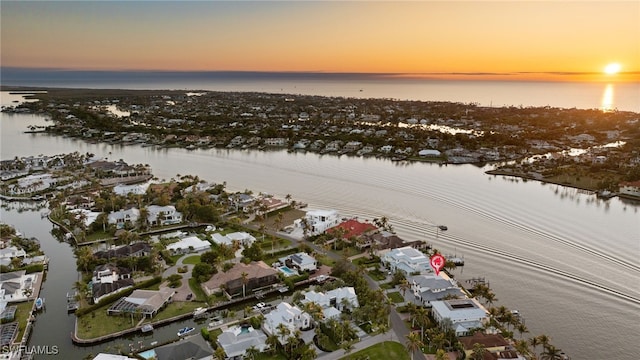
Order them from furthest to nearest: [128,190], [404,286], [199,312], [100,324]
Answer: [128,190] < [404,286] < [199,312] < [100,324]

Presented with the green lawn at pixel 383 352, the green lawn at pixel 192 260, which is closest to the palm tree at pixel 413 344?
the green lawn at pixel 383 352

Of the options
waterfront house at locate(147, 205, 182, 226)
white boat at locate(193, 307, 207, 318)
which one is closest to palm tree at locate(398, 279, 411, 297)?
white boat at locate(193, 307, 207, 318)

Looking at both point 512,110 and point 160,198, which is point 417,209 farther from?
point 512,110

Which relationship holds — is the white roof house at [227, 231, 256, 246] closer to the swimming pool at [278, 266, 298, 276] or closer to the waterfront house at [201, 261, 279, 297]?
the swimming pool at [278, 266, 298, 276]

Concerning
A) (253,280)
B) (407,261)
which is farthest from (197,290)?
(407,261)

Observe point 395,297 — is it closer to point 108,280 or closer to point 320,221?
point 320,221
